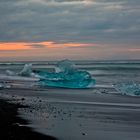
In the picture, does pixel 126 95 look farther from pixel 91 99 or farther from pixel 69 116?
pixel 69 116

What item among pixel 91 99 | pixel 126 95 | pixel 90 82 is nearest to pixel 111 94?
pixel 126 95

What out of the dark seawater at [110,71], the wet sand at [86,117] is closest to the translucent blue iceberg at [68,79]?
the dark seawater at [110,71]

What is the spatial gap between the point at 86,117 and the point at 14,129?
386cm

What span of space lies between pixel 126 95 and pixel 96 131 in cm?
1195

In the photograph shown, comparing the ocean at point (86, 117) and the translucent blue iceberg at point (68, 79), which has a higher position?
the translucent blue iceberg at point (68, 79)

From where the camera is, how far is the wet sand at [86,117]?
1263cm

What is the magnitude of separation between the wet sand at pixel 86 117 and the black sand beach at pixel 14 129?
30 centimetres

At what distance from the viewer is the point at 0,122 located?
13.5m

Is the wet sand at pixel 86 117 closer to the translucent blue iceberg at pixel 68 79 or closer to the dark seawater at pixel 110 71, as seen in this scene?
the translucent blue iceberg at pixel 68 79

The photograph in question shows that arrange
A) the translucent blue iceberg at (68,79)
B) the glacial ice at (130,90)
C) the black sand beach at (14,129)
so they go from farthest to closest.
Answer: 1. the translucent blue iceberg at (68,79)
2. the glacial ice at (130,90)
3. the black sand beach at (14,129)

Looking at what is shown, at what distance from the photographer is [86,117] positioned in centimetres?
1583

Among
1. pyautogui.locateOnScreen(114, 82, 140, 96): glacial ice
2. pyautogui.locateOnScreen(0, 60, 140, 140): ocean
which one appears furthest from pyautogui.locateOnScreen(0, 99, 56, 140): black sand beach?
pyautogui.locateOnScreen(114, 82, 140, 96): glacial ice

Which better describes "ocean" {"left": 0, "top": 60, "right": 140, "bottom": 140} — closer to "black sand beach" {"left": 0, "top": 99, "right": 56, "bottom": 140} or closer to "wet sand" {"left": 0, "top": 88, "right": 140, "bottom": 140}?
"wet sand" {"left": 0, "top": 88, "right": 140, "bottom": 140}

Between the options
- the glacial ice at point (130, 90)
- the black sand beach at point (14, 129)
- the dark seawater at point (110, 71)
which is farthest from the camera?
the dark seawater at point (110, 71)
